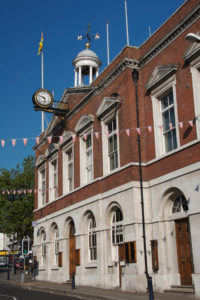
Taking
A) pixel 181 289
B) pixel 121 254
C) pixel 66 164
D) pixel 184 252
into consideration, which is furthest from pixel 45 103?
pixel 181 289

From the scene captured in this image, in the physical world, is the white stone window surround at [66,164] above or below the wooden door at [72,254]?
above

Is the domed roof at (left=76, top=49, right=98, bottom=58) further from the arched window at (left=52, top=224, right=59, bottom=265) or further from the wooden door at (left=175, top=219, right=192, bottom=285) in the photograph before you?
the wooden door at (left=175, top=219, right=192, bottom=285)

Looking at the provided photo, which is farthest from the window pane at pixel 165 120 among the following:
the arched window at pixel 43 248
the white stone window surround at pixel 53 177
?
the arched window at pixel 43 248

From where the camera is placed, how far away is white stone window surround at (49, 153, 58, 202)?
2640cm

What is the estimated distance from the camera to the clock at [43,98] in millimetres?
24094

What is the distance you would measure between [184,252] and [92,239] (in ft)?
22.5

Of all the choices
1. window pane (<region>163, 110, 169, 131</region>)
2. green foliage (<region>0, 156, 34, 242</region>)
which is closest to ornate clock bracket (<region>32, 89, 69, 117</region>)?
window pane (<region>163, 110, 169, 131</region>)

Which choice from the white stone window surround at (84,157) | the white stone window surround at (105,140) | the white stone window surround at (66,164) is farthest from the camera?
the white stone window surround at (66,164)

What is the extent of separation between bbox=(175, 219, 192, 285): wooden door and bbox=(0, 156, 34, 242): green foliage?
31.1 meters

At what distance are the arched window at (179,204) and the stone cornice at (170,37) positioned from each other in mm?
6262

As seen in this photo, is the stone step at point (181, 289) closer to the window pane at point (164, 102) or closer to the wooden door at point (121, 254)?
the wooden door at point (121, 254)

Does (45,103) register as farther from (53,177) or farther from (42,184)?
(42,184)

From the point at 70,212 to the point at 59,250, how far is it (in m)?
2.75

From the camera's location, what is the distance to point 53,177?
2697cm
